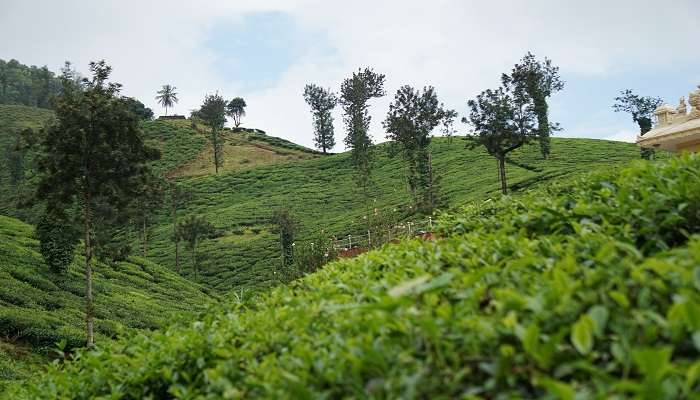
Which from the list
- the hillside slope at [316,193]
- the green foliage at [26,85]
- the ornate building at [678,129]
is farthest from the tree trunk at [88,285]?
the green foliage at [26,85]

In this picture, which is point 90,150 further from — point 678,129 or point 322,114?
point 322,114

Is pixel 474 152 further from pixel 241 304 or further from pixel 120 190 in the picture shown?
pixel 241 304

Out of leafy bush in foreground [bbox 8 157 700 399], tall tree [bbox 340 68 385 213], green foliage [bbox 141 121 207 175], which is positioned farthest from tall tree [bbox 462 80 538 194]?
green foliage [bbox 141 121 207 175]

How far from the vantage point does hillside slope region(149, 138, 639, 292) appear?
41.1 m

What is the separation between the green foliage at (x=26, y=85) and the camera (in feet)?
352

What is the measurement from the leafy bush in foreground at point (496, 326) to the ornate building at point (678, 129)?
14868 mm

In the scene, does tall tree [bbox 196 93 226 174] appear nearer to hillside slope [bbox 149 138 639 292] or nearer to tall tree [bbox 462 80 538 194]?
hillside slope [bbox 149 138 639 292]

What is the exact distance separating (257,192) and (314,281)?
60408mm

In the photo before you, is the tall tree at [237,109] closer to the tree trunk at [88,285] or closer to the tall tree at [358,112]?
the tall tree at [358,112]

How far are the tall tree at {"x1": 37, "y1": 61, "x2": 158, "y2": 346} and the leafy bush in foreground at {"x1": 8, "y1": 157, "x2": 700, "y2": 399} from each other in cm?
1614

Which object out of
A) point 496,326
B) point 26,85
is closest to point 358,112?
point 496,326

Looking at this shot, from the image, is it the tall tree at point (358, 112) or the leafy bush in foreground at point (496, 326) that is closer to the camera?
the leafy bush in foreground at point (496, 326)

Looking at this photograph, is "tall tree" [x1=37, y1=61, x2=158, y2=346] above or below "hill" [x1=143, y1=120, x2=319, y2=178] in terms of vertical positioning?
below

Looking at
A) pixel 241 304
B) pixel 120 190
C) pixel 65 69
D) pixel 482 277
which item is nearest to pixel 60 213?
pixel 120 190
